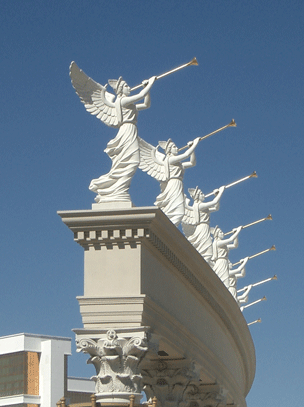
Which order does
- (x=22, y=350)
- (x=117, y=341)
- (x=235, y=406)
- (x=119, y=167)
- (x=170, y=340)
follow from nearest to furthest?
(x=117, y=341)
(x=119, y=167)
(x=170, y=340)
(x=235, y=406)
(x=22, y=350)

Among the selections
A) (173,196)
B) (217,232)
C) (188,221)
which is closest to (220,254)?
(217,232)

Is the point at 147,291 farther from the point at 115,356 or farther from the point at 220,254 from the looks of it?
the point at 220,254

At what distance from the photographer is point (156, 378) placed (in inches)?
981

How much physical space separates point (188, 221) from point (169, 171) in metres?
4.31

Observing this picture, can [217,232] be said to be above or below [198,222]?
above

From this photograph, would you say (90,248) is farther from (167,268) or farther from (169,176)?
(169,176)

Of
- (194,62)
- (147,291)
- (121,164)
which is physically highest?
(194,62)

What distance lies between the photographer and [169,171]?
85.5 feet

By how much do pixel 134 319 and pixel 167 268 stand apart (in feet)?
10.8

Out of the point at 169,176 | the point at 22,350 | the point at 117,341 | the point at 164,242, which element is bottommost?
the point at 117,341

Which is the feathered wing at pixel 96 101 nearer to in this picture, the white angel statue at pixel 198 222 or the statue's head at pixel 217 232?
the white angel statue at pixel 198 222

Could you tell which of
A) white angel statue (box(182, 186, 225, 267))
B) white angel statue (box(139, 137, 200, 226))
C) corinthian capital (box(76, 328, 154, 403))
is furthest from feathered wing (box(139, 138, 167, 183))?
corinthian capital (box(76, 328, 154, 403))

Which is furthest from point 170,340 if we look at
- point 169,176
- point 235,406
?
point 235,406

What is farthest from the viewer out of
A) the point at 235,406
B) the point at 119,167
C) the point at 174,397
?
the point at 235,406
